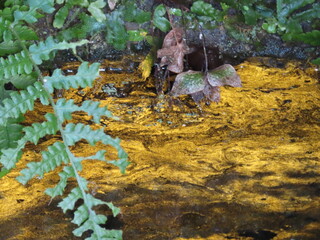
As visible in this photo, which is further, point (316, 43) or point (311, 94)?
point (311, 94)

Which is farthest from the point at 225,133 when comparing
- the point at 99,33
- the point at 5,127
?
the point at 5,127

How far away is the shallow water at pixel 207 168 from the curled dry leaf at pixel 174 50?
26 cm

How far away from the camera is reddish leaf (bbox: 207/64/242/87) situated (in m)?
2.35

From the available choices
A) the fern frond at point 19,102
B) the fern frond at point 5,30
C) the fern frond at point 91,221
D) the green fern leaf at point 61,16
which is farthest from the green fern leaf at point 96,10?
the fern frond at point 91,221

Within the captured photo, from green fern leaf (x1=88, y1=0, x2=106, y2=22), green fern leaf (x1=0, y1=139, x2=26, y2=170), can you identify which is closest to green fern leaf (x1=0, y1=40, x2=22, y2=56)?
green fern leaf (x1=88, y1=0, x2=106, y2=22)

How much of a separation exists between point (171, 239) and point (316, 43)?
1.23m

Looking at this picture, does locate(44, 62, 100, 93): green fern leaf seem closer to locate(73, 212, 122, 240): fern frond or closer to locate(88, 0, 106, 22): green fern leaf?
locate(88, 0, 106, 22): green fern leaf

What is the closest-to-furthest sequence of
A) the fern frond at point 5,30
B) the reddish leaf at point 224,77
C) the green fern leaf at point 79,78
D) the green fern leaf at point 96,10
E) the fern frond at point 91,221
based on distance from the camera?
the fern frond at point 91,221 → the green fern leaf at point 79,78 → the fern frond at point 5,30 → the green fern leaf at point 96,10 → the reddish leaf at point 224,77

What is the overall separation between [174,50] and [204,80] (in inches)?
8.9

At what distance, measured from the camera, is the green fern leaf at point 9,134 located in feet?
6.59

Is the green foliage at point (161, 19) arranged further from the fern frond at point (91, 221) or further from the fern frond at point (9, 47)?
the fern frond at point (91, 221)

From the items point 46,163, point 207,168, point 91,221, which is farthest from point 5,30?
point 207,168

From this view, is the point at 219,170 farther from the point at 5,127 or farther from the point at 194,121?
the point at 5,127

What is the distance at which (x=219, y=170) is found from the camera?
8.35ft
